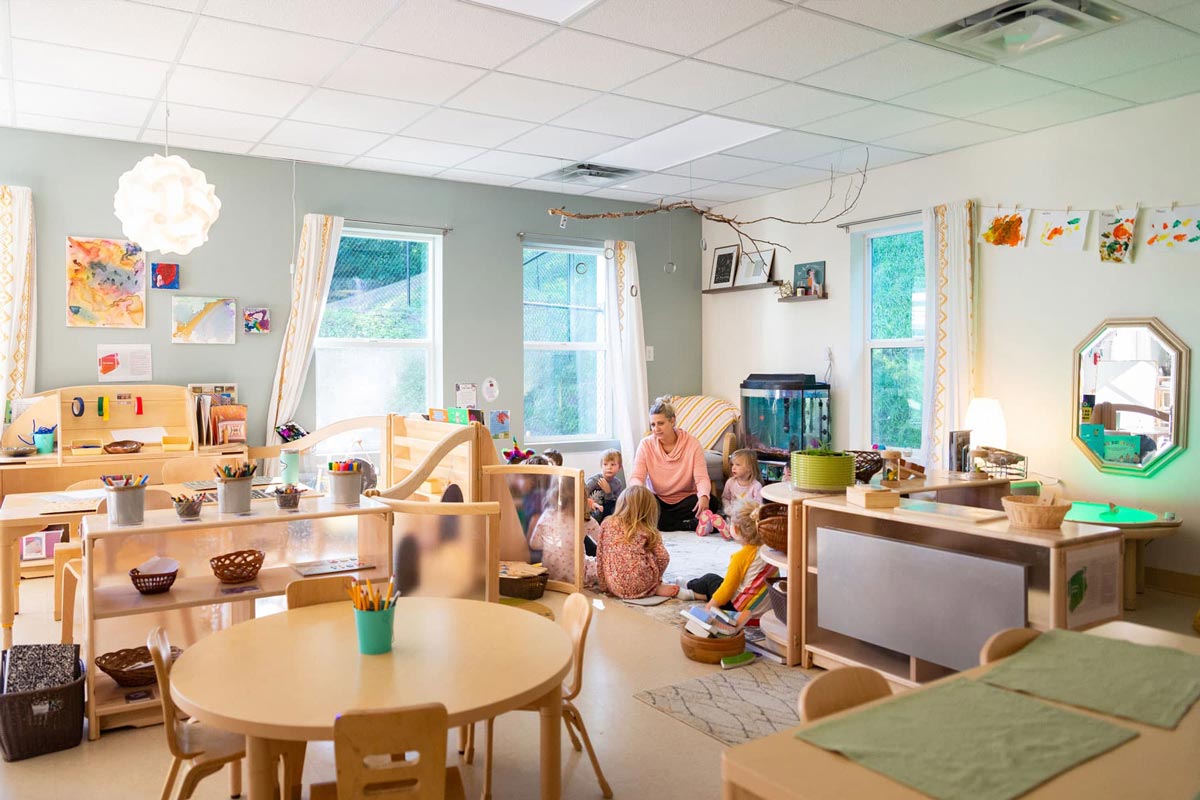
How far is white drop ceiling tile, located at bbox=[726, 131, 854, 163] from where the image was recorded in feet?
18.5

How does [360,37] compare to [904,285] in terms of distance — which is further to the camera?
[904,285]

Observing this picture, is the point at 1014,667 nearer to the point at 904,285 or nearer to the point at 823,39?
the point at 823,39

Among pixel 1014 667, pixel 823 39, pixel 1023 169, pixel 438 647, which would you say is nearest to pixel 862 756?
pixel 1014 667

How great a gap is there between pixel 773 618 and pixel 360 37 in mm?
3308

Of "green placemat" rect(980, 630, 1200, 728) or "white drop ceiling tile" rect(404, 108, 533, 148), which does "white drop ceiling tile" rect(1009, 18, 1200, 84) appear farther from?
"green placemat" rect(980, 630, 1200, 728)

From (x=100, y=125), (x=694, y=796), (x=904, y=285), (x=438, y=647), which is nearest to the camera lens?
(x=438, y=647)

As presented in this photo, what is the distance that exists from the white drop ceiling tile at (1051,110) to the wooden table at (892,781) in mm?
4381

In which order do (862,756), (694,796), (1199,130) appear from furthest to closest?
(1199,130)
(694,796)
(862,756)

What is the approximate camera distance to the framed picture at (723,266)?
7.94 metres

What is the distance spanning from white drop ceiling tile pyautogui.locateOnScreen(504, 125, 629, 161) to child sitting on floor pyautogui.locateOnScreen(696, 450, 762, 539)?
2.34m

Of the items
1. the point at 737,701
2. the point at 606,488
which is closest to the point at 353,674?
the point at 737,701

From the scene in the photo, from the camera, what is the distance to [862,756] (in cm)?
130

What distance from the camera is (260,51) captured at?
4.08 metres

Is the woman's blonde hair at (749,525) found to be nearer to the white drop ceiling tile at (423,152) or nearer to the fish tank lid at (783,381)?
the fish tank lid at (783,381)
